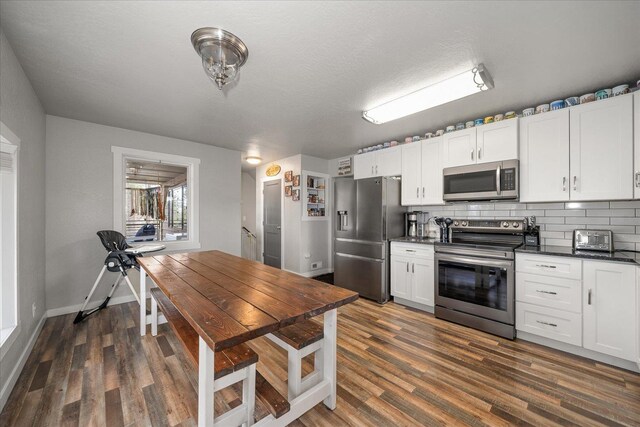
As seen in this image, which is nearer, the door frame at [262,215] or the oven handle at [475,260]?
the oven handle at [475,260]

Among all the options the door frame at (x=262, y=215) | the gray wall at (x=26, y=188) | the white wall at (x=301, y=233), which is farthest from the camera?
the door frame at (x=262, y=215)

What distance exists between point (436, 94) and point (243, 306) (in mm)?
2431

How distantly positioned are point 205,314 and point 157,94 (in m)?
2.37

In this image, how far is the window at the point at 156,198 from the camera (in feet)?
11.5

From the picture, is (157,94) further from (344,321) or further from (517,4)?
(344,321)

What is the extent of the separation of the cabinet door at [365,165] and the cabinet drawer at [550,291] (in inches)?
93.4

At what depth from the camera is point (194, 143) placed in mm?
4152

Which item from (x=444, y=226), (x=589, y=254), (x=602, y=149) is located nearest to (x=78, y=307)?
(x=444, y=226)

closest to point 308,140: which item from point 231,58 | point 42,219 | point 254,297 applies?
point 231,58

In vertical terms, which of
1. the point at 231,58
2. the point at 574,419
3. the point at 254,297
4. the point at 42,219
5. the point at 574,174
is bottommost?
the point at 574,419

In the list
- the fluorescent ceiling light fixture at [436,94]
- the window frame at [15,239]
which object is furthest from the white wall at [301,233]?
the window frame at [15,239]

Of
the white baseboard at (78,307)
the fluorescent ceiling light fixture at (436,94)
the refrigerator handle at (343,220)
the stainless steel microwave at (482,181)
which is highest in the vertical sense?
the fluorescent ceiling light fixture at (436,94)

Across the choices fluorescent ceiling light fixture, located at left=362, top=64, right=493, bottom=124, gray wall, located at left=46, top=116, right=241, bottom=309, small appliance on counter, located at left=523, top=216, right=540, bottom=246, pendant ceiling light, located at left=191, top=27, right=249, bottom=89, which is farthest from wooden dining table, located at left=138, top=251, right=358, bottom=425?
small appliance on counter, located at left=523, top=216, right=540, bottom=246

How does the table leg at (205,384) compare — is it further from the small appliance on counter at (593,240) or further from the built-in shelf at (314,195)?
the built-in shelf at (314,195)
